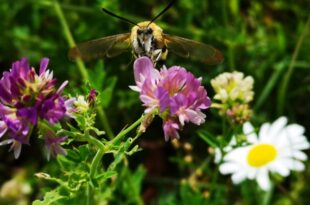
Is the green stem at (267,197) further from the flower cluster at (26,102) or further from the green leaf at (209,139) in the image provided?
the flower cluster at (26,102)

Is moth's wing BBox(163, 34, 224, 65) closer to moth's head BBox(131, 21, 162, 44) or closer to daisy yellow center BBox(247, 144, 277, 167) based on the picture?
moth's head BBox(131, 21, 162, 44)

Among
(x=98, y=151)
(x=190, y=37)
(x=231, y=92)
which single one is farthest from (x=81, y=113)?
(x=190, y=37)

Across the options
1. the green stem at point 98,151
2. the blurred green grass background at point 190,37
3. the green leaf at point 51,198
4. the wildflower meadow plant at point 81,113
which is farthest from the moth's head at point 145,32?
the blurred green grass background at point 190,37

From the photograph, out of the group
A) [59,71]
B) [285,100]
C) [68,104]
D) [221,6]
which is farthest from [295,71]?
[68,104]

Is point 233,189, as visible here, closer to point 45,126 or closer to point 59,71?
point 59,71

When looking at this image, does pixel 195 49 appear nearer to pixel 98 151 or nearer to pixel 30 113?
pixel 98 151
